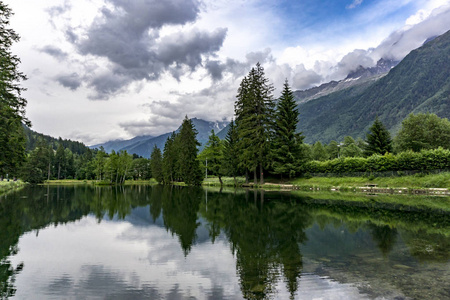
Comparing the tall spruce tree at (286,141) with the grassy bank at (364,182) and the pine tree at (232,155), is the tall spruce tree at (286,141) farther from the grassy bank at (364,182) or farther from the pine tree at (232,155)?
the pine tree at (232,155)

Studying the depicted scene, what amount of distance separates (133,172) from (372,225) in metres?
109

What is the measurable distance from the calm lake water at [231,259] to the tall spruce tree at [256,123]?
30330 mm

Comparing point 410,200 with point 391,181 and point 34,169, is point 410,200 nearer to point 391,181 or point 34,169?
point 391,181

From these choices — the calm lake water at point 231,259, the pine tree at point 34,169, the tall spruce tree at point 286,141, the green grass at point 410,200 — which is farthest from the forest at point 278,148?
the pine tree at point 34,169

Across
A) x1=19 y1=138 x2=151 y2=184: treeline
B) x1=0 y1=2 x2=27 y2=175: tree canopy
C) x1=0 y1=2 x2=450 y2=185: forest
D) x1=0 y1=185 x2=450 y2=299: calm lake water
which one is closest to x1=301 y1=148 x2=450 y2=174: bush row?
x1=0 y1=2 x2=450 y2=185: forest

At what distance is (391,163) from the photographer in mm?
36750

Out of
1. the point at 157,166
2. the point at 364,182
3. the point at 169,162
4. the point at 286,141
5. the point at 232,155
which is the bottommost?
the point at 364,182

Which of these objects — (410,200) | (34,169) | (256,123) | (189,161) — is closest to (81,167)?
(34,169)

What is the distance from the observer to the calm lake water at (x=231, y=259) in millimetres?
6016

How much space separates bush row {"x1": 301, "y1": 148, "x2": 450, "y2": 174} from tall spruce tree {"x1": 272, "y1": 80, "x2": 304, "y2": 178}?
7.92 ft

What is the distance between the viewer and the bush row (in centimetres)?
3331

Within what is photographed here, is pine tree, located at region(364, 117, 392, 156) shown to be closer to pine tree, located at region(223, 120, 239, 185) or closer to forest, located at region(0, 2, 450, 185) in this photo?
forest, located at region(0, 2, 450, 185)

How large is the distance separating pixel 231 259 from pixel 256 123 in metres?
39.0

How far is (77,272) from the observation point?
7.53 metres
